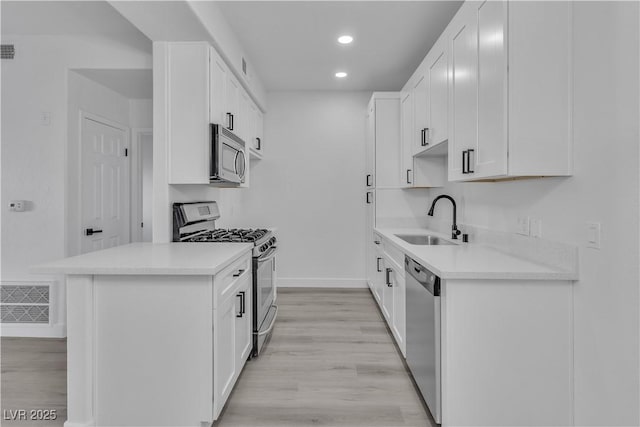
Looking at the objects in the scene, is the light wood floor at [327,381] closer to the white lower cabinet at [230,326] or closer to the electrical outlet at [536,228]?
the white lower cabinet at [230,326]

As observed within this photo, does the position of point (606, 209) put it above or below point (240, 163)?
below

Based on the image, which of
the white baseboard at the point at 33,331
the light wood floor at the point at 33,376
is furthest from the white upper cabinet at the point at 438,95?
the white baseboard at the point at 33,331

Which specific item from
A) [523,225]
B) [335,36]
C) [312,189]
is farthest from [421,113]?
[312,189]

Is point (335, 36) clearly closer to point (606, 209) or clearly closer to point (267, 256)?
point (267, 256)

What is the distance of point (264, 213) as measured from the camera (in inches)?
198

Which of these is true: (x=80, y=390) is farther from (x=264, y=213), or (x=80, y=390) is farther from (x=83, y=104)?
(x=264, y=213)

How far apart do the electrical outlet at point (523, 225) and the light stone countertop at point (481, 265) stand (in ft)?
0.51

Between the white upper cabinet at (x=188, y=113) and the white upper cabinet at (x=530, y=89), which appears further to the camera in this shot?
the white upper cabinet at (x=188, y=113)

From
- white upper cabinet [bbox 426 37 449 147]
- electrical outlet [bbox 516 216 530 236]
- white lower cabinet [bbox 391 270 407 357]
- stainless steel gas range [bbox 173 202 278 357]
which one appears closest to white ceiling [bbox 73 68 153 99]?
stainless steel gas range [bbox 173 202 278 357]

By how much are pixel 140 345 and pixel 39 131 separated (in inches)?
99.7

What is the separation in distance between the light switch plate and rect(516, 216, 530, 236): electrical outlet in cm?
48

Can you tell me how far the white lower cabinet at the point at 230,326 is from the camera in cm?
183

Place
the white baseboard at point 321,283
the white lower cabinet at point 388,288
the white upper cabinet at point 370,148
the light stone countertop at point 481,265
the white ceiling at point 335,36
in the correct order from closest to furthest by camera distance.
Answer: the light stone countertop at point 481,265, the white ceiling at point 335,36, the white lower cabinet at point 388,288, the white upper cabinet at point 370,148, the white baseboard at point 321,283

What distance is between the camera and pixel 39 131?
318cm
